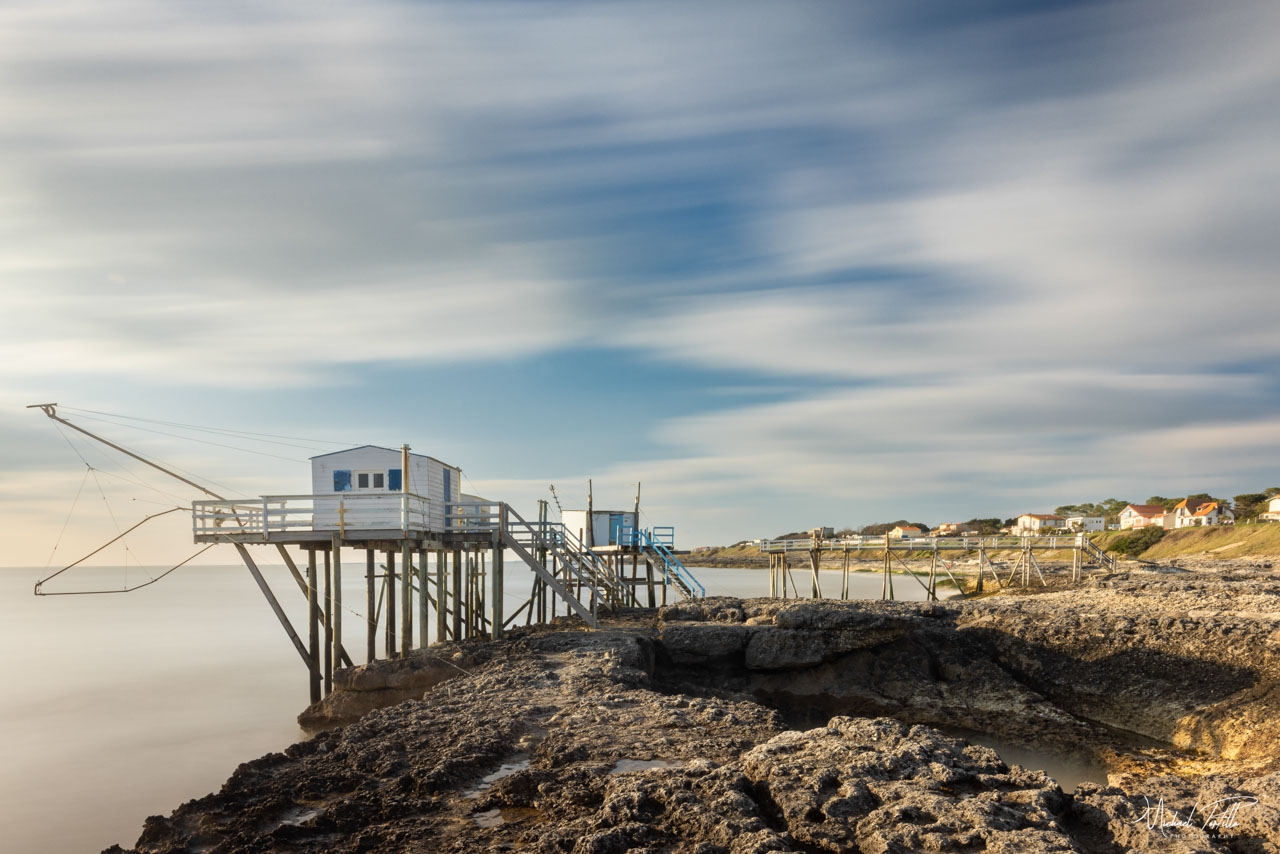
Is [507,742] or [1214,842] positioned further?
[507,742]

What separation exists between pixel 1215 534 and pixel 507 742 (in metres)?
70.4

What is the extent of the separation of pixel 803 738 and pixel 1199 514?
95291 millimetres

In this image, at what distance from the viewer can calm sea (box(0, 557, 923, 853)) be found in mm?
16531

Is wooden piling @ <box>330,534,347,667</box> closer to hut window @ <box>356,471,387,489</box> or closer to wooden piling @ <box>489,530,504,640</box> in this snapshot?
hut window @ <box>356,471,387,489</box>

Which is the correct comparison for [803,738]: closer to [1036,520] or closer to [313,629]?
[313,629]

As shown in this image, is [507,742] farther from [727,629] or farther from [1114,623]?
[1114,623]

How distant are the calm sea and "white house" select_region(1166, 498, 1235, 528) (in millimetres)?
75998

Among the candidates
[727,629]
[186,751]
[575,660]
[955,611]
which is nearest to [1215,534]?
[955,611]

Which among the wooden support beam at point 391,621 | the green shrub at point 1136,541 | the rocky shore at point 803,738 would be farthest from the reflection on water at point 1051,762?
the green shrub at point 1136,541

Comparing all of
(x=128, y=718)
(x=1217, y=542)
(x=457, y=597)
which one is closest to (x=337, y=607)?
(x=457, y=597)

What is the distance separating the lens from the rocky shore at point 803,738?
7.39m

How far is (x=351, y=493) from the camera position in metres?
21.4

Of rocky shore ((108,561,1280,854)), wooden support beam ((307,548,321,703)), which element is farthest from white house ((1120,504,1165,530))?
wooden support beam ((307,548,321,703))

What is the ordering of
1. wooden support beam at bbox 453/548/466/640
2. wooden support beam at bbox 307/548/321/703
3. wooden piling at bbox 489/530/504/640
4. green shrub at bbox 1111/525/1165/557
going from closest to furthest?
1. wooden support beam at bbox 307/548/321/703
2. wooden piling at bbox 489/530/504/640
3. wooden support beam at bbox 453/548/466/640
4. green shrub at bbox 1111/525/1165/557
